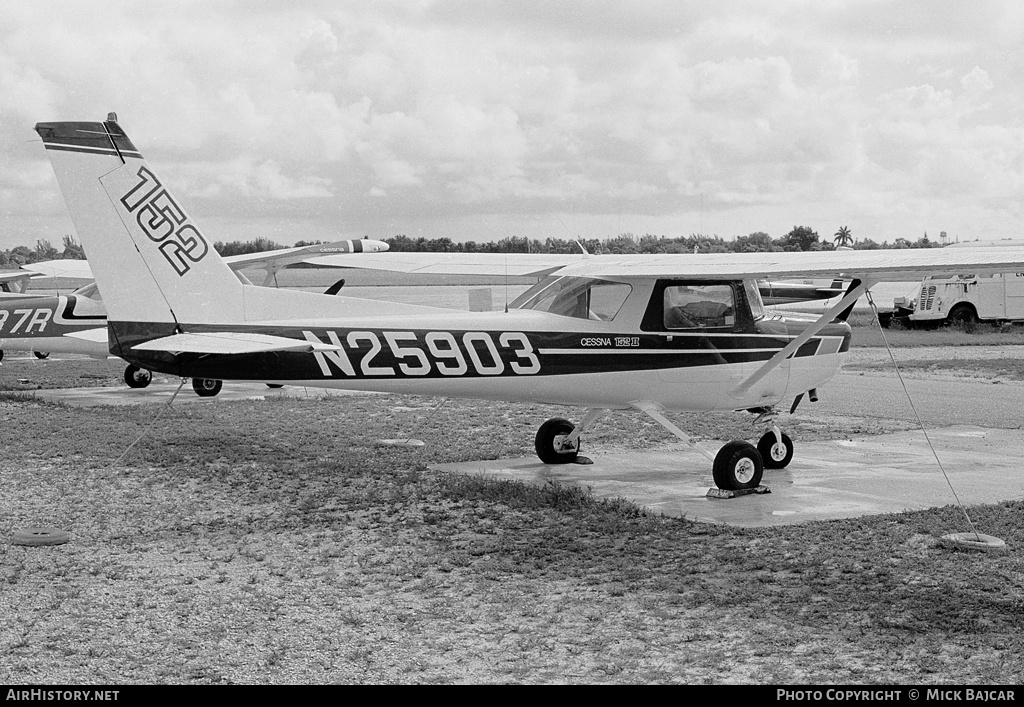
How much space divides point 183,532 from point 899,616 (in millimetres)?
4925

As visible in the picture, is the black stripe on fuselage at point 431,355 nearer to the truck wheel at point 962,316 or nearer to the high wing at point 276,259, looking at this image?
the high wing at point 276,259

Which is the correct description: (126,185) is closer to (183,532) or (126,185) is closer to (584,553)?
(183,532)

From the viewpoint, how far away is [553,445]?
36.3 ft

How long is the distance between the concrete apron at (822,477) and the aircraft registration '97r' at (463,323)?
0.57 metres

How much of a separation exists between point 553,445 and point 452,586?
4.49 meters

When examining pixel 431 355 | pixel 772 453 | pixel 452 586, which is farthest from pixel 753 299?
pixel 452 586

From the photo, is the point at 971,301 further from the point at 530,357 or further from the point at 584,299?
the point at 530,357

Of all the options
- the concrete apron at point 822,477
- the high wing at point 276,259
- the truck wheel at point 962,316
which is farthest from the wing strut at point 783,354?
the truck wheel at point 962,316

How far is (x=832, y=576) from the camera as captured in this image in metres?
6.74

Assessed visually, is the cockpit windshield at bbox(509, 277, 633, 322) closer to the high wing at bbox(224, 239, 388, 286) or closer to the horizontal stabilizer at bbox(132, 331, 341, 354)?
the horizontal stabilizer at bbox(132, 331, 341, 354)

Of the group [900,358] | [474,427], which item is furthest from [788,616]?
[900,358]

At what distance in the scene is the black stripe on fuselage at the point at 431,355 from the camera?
916 cm

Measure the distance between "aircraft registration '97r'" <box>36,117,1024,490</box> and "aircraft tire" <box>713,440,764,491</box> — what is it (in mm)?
12

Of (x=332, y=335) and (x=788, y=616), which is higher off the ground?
(x=332, y=335)
